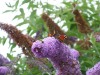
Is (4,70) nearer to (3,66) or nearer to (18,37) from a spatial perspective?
(3,66)

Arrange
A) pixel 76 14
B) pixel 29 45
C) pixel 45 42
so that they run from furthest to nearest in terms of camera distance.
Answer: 1. pixel 76 14
2. pixel 29 45
3. pixel 45 42

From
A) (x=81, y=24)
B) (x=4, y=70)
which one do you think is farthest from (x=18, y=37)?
(x=81, y=24)

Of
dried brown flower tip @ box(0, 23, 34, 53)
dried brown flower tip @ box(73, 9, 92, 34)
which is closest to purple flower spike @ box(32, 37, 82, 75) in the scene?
dried brown flower tip @ box(0, 23, 34, 53)

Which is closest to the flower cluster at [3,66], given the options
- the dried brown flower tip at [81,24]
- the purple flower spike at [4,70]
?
the purple flower spike at [4,70]

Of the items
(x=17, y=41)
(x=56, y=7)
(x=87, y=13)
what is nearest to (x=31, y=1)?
(x=56, y=7)

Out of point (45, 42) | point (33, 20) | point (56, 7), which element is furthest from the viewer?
point (56, 7)

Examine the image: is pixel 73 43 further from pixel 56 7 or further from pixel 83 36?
pixel 56 7

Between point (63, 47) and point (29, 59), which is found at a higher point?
point (63, 47)

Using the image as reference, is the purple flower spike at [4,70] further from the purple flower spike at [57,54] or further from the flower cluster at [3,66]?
the purple flower spike at [57,54]

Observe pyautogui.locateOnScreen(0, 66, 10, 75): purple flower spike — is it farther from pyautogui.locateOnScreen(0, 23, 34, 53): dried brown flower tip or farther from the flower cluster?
pyautogui.locateOnScreen(0, 23, 34, 53): dried brown flower tip
